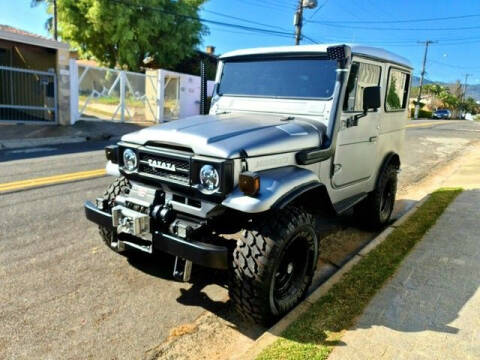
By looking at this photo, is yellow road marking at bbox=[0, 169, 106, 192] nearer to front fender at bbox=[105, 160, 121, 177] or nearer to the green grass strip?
front fender at bbox=[105, 160, 121, 177]

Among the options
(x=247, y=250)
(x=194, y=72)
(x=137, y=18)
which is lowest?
(x=247, y=250)

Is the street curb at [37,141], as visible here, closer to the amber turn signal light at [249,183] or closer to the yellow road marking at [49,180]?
the yellow road marking at [49,180]

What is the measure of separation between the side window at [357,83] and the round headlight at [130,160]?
2170 millimetres

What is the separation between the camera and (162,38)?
29.5 m

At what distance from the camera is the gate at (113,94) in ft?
51.8

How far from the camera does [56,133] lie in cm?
1336

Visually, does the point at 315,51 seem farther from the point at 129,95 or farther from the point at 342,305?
the point at 129,95

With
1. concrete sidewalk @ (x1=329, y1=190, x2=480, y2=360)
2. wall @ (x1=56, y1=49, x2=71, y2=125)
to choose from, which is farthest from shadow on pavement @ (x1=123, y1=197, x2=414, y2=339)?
wall @ (x1=56, y1=49, x2=71, y2=125)

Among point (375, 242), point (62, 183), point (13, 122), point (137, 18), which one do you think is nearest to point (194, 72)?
point (137, 18)

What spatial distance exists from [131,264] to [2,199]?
3.03m

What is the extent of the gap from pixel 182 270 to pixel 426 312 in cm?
207

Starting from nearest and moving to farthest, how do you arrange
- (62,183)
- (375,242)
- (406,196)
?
(375,242) < (62,183) < (406,196)

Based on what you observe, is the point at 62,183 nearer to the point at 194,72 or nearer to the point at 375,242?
the point at 375,242

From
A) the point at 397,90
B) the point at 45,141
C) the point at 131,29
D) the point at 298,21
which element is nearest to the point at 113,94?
the point at 45,141
